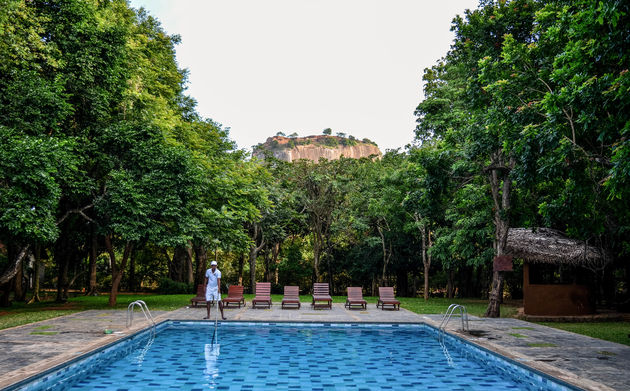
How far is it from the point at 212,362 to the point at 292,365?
5.37 ft

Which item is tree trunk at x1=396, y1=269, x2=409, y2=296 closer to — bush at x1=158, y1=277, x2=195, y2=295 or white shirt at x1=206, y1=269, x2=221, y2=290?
bush at x1=158, y1=277, x2=195, y2=295

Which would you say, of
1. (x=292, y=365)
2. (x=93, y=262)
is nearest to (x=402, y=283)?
(x=93, y=262)

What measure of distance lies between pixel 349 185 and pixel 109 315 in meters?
18.8

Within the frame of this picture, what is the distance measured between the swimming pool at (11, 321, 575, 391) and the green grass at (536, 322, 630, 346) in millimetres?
3869

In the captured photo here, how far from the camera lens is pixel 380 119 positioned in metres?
52.1

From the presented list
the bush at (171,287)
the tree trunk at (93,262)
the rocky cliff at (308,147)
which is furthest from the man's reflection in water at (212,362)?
the rocky cliff at (308,147)

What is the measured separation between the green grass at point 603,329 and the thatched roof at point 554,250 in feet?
7.34

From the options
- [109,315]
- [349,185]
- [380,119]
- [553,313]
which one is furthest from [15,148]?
[380,119]

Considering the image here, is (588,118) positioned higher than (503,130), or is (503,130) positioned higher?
(503,130)

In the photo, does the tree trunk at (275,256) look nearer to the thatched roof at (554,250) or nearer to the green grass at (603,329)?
the thatched roof at (554,250)

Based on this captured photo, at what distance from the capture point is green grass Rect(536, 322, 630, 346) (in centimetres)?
1079

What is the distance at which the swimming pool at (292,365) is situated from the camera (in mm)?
7090

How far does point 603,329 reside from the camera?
1277 cm

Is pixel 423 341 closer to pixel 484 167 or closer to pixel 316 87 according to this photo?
→ pixel 484 167
